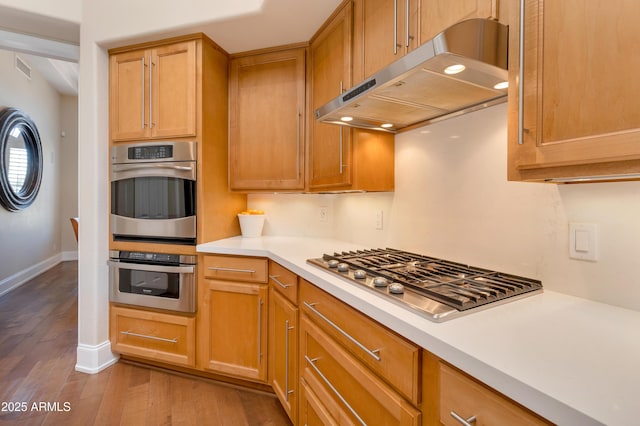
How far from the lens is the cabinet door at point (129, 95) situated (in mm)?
2117

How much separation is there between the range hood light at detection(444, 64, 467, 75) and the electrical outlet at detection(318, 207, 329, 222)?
149 cm

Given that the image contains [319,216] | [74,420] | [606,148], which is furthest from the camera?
[319,216]

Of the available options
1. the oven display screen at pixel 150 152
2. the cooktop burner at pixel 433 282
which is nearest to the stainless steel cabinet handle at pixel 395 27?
the cooktop burner at pixel 433 282

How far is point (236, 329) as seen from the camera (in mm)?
1908

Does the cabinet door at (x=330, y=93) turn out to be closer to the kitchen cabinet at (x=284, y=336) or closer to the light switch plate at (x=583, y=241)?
the kitchen cabinet at (x=284, y=336)

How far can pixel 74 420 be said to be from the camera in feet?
5.42

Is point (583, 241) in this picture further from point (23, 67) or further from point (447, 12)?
point (23, 67)

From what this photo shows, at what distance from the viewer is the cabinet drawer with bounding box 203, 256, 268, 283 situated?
1.83m

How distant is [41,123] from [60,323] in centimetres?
383

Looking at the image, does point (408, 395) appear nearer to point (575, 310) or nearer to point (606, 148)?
point (575, 310)

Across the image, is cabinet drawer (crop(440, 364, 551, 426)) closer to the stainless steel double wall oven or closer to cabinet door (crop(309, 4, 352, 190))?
cabinet door (crop(309, 4, 352, 190))

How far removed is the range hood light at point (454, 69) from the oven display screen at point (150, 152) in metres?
1.76

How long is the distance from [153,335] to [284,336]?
106cm

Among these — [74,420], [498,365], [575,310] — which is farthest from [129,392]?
[575,310]
